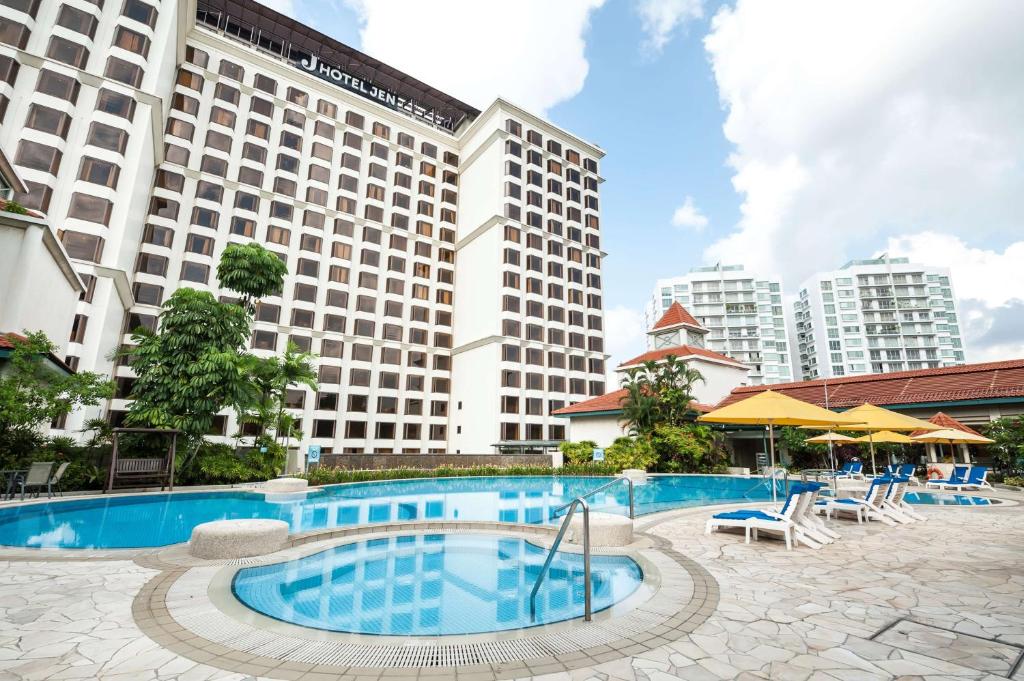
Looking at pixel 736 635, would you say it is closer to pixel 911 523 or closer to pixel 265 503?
pixel 911 523

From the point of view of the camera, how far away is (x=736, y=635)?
4.61 metres

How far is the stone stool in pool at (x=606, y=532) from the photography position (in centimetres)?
870

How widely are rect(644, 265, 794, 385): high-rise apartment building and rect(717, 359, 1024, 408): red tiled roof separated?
58.8 m

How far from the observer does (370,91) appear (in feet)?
164

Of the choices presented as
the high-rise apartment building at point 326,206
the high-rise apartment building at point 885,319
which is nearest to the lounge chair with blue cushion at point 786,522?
the high-rise apartment building at point 326,206

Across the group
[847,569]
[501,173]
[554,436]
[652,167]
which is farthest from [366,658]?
[501,173]

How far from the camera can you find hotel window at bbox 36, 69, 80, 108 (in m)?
28.4

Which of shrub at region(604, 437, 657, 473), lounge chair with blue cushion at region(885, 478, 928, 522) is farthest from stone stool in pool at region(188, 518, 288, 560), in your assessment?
shrub at region(604, 437, 657, 473)

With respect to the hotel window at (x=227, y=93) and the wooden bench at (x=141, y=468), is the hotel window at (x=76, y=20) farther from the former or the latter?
the wooden bench at (x=141, y=468)

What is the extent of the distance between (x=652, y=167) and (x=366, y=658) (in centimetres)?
2839

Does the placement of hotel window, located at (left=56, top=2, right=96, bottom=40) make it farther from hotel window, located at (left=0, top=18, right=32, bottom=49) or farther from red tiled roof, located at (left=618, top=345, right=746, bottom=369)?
red tiled roof, located at (left=618, top=345, right=746, bottom=369)

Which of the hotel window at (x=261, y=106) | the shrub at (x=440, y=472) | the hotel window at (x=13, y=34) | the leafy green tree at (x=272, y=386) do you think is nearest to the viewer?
the shrub at (x=440, y=472)

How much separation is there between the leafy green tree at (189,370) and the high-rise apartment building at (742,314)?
262ft

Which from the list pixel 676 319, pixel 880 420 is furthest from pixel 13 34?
pixel 676 319
